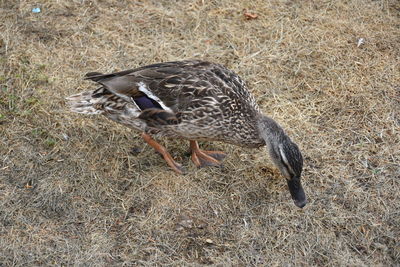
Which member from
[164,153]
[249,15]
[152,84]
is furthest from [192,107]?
[249,15]

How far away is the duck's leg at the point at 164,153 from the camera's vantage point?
467cm

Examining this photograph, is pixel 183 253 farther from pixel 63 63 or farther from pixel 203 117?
pixel 63 63

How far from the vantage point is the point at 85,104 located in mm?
4766

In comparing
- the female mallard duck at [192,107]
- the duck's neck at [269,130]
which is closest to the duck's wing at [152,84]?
the female mallard duck at [192,107]

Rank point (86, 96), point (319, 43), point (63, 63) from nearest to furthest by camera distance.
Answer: point (86, 96) → point (63, 63) → point (319, 43)

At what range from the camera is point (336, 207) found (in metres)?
4.39

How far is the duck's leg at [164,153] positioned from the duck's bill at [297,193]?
1.08 metres

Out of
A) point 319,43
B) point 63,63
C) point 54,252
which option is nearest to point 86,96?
point 63,63

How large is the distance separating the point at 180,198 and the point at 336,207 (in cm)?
139

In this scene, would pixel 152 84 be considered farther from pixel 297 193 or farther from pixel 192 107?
pixel 297 193

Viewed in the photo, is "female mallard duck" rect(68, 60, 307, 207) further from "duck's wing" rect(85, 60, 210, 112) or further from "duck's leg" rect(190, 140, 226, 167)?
"duck's leg" rect(190, 140, 226, 167)

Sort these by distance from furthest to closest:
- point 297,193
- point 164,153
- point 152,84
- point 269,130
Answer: point 164,153 → point 152,84 → point 269,130 → point 297,193

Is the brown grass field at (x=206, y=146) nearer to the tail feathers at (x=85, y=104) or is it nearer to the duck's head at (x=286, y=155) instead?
the duck's head at (x=286, y=155)

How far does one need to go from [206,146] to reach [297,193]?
49.0 inches
